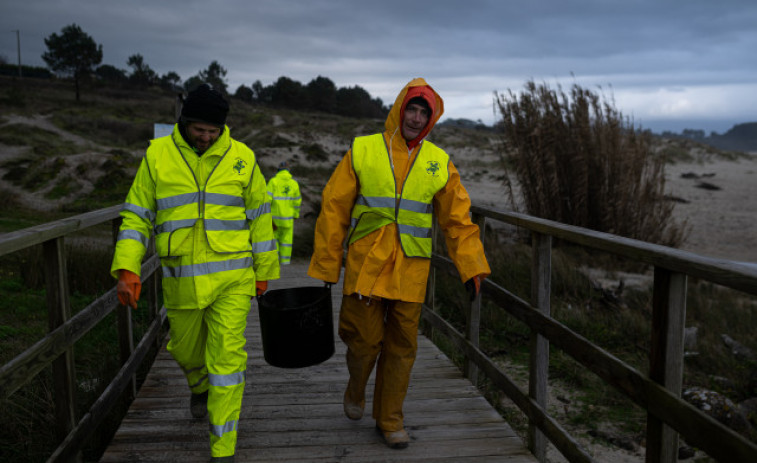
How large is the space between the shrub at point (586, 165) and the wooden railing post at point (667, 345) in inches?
304

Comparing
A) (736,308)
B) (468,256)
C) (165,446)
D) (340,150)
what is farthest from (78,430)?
(340,150)

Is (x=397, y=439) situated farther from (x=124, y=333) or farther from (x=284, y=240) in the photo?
(x=284, y=240)

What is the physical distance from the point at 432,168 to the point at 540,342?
3.59ft

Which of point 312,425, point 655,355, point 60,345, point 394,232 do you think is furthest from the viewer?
point 312,425

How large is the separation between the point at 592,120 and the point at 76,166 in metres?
15.8

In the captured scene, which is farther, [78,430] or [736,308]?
[736,308]

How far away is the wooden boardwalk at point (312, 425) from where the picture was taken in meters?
3.10

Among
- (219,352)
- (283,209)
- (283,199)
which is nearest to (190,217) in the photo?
(219,352)

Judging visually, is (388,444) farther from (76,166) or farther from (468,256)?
(76,166)

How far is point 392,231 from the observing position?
10.2 ft

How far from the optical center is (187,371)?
3279mm

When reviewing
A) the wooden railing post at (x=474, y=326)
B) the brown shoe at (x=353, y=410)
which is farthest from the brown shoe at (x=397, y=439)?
the wooden railing post at (x=474, y=326)

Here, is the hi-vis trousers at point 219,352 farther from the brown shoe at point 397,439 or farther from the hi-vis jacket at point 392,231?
the brown shoe at point 397,439

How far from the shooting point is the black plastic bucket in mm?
3109
